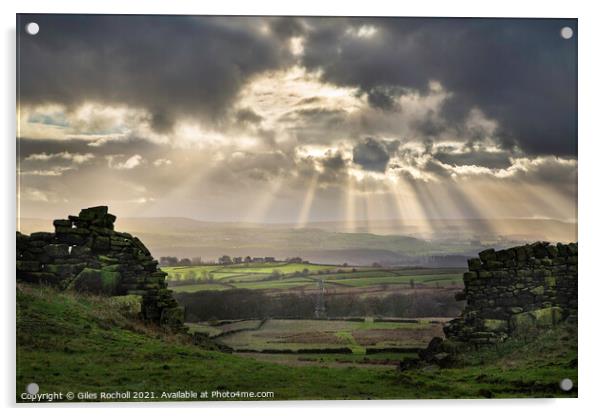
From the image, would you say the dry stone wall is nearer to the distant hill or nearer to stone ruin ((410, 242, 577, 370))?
stone ruin ((410, 242, 577, 370))

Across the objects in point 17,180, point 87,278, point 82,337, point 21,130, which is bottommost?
point 82,337

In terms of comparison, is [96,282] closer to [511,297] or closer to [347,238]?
[347,238]

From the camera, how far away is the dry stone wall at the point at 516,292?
38.1 ft

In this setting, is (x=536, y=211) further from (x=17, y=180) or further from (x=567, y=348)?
(x=17, y=180)

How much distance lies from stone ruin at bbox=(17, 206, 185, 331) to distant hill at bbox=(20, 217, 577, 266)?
336mm

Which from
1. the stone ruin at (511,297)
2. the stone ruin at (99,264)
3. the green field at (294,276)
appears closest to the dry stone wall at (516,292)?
the stone ruin at (511,297)

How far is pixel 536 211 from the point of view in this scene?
38.1 ft

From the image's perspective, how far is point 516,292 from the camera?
38.9 feet

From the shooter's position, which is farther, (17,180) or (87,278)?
(87,278)

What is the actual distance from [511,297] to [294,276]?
13.7ft

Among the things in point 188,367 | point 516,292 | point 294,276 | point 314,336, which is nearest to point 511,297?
point 516,292

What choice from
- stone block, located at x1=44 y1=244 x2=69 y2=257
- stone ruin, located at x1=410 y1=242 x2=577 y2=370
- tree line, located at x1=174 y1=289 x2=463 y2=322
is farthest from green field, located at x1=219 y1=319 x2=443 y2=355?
stone block, located at x1=44 y1=244 x2=69 y2=257

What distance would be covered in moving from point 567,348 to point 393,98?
5.59 metres

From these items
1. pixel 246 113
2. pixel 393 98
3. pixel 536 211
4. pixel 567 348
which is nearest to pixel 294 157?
pixel 246 113
